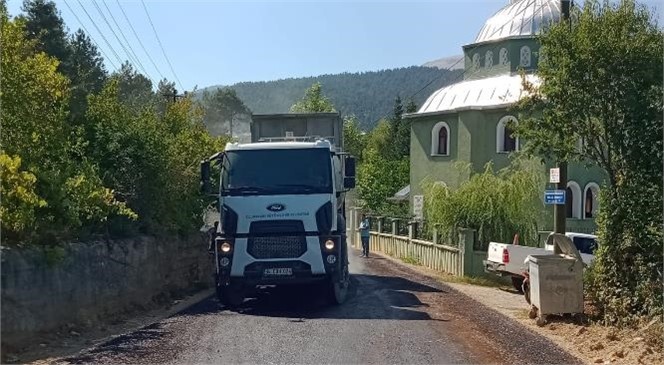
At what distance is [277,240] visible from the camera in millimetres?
14891

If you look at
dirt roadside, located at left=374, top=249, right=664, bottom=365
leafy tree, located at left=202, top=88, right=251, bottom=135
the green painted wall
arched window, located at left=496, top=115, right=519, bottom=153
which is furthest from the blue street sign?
leafy tree, located at left=202, top=88, right=251, bottom=135

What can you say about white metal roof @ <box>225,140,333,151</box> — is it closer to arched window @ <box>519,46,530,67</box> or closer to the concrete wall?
the concrete wall

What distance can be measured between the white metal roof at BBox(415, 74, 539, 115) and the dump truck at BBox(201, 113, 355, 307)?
2453cm

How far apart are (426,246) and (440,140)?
1284cm

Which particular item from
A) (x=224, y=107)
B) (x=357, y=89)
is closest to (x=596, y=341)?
(x=224, y=107)

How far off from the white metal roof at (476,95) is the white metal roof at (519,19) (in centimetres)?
287

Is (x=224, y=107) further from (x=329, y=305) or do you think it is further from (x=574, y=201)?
(x=329, y=305)

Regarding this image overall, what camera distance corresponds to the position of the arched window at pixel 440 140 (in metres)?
43.7

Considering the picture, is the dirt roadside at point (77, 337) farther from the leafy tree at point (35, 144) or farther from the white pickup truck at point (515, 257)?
the white pickup truck at point (515, 257)

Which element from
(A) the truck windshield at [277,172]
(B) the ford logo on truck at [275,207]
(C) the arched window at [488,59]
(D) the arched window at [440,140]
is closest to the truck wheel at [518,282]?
(A) the truck windshield at [277,172]

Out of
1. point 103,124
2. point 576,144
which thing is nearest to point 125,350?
point 103,124

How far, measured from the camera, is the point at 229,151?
608 inches

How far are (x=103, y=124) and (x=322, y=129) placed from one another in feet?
17.3

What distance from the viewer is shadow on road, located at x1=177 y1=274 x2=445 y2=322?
14.4 metres
